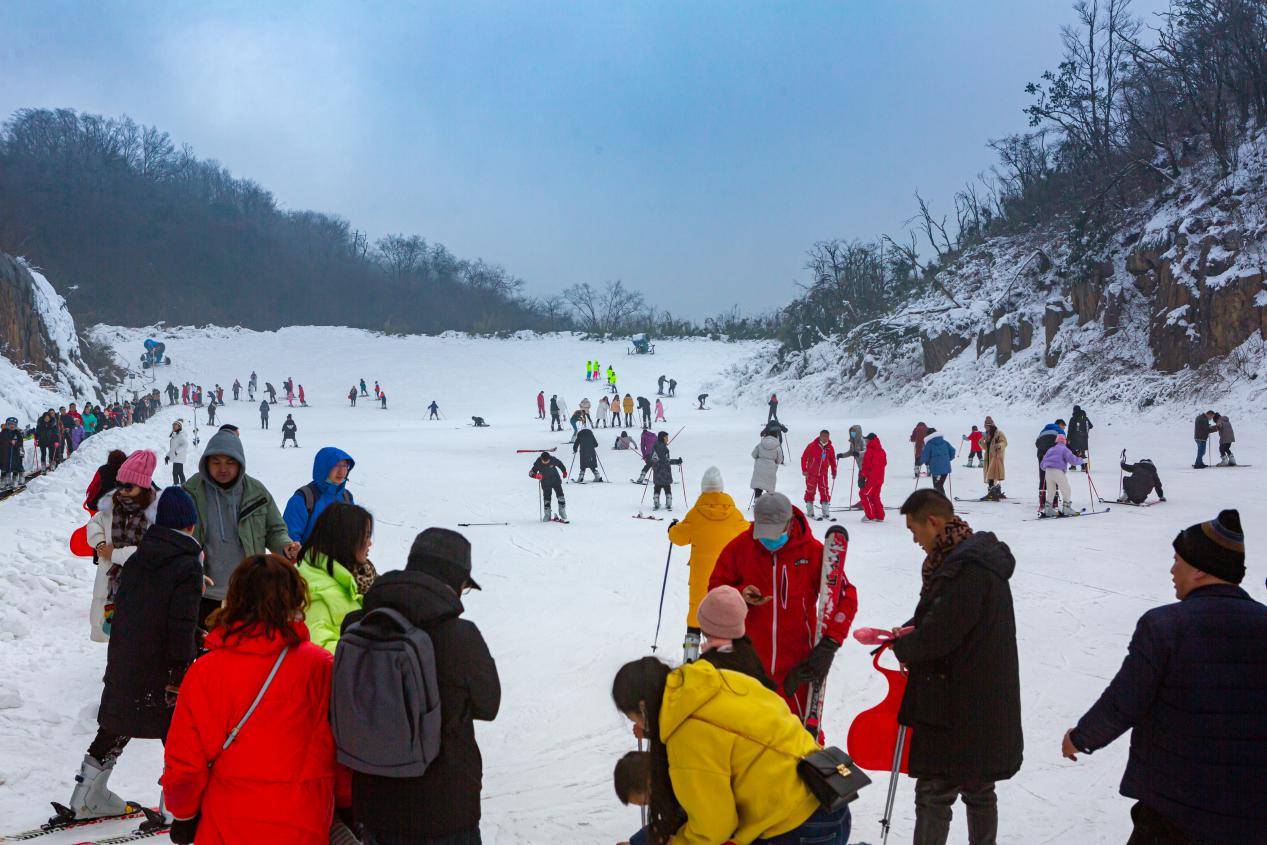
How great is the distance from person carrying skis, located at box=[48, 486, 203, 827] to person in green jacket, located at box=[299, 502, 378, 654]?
582mm

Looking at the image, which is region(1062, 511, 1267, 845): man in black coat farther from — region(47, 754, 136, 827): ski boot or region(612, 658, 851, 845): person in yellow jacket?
region(47, 754, 136, 827): ski boot

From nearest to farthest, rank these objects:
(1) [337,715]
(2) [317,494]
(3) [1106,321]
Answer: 1. (1) [337,715]
2. (2) [317,494]
3. (3) [1106,321]

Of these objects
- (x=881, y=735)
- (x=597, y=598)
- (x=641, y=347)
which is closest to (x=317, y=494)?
(x=881, y=735)

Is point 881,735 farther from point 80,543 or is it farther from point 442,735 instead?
point 80,543

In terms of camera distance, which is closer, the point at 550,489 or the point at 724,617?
the point at 724,617

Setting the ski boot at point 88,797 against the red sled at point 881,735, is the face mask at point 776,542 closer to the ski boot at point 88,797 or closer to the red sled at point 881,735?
the red sled at point 881,735

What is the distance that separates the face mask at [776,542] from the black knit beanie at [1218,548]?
1774 millimetres

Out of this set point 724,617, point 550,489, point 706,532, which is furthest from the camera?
point 550,489

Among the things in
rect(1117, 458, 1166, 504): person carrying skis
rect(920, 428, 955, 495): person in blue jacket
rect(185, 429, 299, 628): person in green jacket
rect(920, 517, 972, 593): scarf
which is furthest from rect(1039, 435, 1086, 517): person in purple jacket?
rect(185, 429, 299, 628): person in green jacket

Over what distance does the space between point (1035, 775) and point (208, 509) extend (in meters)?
4.92

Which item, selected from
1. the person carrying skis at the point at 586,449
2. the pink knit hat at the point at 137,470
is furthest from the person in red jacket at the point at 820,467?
the pink knit hat at the point at 137,470

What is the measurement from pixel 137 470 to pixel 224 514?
520mm

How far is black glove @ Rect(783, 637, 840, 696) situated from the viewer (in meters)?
3.90

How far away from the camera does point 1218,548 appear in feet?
8.99
